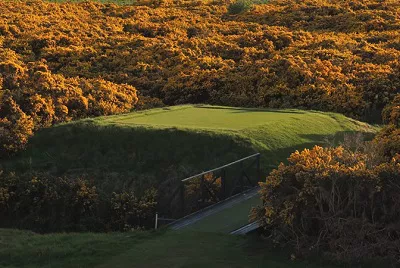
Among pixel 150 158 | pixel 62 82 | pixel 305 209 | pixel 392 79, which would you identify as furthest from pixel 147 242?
pixel 392 79

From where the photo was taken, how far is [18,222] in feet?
65.8

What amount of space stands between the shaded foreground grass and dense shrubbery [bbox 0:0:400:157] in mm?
7671

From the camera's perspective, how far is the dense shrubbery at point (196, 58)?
27.5m

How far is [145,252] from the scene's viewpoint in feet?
47.5

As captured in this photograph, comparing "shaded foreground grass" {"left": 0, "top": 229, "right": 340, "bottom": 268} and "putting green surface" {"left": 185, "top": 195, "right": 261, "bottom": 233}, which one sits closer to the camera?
"shaded foreground grass" {"left": 0, "top": 229, "right": 340, "bottom": 268}

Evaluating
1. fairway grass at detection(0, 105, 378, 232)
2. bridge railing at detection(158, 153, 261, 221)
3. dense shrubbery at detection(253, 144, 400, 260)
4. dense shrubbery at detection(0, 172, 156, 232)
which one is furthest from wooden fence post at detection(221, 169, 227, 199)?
dense shrubbery at detection(253, 144, 400, 260)

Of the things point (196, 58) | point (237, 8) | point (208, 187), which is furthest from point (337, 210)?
point (237, 8)

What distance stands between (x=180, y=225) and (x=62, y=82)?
39.6 ft

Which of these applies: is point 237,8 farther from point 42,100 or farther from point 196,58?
point 42,100

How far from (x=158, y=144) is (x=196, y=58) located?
13616 mm

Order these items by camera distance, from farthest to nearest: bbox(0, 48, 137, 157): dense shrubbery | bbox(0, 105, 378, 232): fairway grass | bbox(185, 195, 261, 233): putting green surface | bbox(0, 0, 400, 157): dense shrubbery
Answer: bbox(0, 0, 400, 157): dense shrubbery
bbox(0, 48, 137, 157): dense shrubbery
bbox(0, 105, 378, 232): fairway grass
bbox(185, 195, 261, 233): putting green surface

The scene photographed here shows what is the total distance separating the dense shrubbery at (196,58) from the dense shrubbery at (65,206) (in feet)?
7.74

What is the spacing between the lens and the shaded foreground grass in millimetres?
13695

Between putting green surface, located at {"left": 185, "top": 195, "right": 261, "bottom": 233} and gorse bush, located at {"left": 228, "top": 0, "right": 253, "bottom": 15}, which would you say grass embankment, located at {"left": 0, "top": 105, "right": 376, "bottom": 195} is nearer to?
putting green surface, located at {"left": 185, "top": 195, "right": 261, "bottom": 233}
